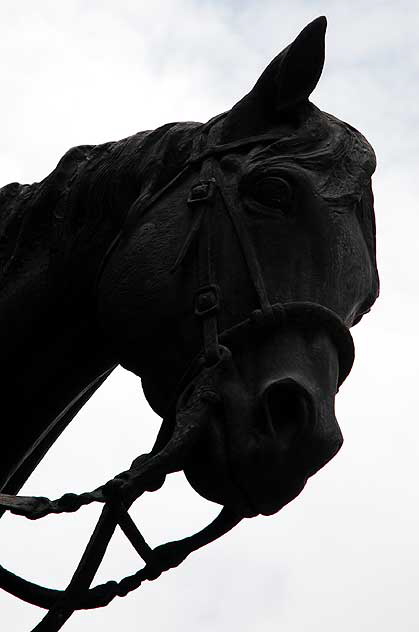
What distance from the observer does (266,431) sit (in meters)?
4.36

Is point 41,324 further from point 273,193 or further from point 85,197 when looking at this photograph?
point 273,193

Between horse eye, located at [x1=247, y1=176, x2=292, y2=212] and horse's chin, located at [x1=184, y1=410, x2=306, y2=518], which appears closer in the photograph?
horse's chin, located at [x1=184, y1=410, x2=306, y2=518]

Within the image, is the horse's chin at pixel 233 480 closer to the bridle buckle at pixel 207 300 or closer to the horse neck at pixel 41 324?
the bridle buckle at pixel 207 300

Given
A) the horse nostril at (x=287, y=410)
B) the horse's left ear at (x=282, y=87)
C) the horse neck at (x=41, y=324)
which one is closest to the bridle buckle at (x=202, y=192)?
the horse's left ear at (x=282, y=87)

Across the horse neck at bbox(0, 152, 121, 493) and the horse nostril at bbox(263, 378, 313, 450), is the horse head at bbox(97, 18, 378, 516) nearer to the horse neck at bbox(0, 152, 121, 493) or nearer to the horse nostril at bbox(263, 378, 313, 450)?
the horse nostril at bbox(263, 378, 313, 450)

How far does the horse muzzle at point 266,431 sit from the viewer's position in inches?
171

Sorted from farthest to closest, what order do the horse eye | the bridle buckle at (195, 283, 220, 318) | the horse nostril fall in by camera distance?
1. the horse eye
2. the bridle buckle at (195, 283, 220, 318)
3. the horse nostril

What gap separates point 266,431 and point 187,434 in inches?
9.6

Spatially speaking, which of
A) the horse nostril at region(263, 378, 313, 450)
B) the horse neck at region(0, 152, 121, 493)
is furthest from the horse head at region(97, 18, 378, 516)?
the horse neck at region(0, 152, 121, 493)

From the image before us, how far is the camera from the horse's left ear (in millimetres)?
5141

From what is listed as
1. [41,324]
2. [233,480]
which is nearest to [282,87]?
[41,324]

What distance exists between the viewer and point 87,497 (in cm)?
448

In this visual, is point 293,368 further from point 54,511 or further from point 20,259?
point 20,259

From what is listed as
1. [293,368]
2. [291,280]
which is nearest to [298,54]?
[291,280]
